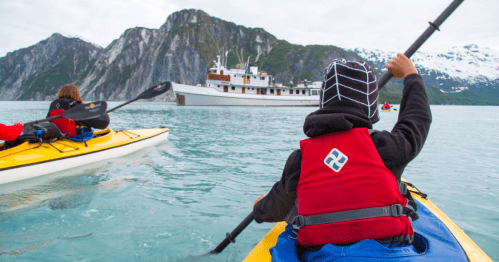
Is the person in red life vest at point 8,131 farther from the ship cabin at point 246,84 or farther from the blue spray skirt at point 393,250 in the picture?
the ship cabin at point 246,84

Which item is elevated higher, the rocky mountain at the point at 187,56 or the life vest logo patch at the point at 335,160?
the rocky mountain at the point at 187,56

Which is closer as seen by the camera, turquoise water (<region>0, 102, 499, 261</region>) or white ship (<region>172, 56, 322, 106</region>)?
turquoise water (<region>0, 102, 499, 261</region>)

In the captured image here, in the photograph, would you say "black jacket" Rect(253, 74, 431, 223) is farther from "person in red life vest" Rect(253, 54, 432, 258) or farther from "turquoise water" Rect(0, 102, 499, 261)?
"turquoise water" Rect(0, 102, 499, 261)

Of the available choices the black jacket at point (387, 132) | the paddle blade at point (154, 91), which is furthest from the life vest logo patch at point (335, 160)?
the paddle blade at point (154, 91)

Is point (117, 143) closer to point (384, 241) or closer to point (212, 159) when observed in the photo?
point (212, 159)

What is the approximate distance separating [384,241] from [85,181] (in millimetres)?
6038

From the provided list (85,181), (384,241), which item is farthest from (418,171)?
(85,181)

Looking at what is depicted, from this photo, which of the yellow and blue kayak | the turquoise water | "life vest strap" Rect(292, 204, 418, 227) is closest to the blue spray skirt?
the yellow and blue kayak

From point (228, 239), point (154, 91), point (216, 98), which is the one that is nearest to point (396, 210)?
point (228, 239)

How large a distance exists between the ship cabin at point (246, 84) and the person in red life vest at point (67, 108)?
39.2m

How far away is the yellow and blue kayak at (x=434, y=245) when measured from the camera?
1541mm

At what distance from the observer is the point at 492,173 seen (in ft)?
23.3

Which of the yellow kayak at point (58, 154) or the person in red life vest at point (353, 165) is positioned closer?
the person in red life vest at point (353, 165)

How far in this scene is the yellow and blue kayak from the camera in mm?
1541
